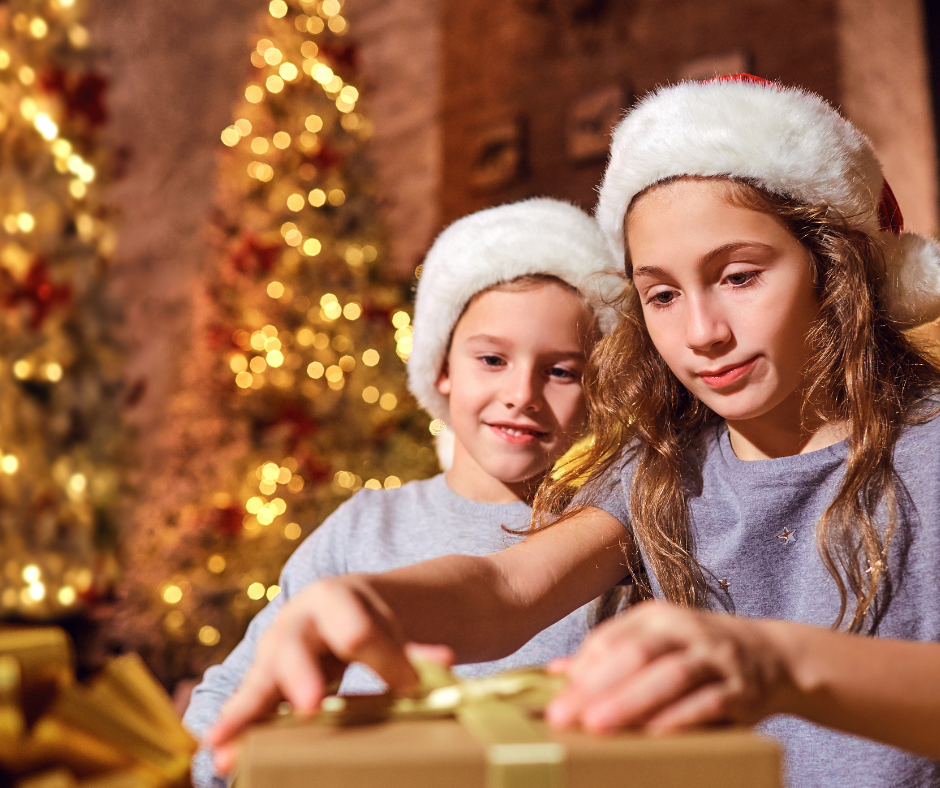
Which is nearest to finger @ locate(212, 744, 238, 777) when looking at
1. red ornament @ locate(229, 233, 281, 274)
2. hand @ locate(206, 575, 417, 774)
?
hand @ locate(206, 575, 417, 774)

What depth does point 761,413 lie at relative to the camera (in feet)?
3.05

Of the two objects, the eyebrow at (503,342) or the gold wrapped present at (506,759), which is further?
the eyebrow at (503,342)

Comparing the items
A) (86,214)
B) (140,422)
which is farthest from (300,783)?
(140,422)

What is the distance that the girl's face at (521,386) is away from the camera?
1.19 meters

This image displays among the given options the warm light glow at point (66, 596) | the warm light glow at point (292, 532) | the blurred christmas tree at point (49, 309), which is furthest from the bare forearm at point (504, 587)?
the warm light glow at point (66, 596)

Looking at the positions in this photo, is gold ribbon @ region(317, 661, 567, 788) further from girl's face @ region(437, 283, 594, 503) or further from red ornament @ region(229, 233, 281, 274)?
red ornament @ region(229, 233, 281, 274)

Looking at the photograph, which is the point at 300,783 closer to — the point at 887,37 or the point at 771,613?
the point at 771,613

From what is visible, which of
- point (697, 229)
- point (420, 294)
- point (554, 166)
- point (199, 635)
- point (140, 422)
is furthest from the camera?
point (140, 422)

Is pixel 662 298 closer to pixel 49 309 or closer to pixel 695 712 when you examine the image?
pixel 695 712

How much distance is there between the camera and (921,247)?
3.36 ft

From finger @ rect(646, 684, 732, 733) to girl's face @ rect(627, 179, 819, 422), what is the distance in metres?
0.53

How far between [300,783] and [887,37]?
335 cm

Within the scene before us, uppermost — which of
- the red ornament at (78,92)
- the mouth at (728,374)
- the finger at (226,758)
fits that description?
the red ornament at (78,92)

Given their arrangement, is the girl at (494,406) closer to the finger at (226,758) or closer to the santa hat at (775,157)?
the santa hat at (775,157)
